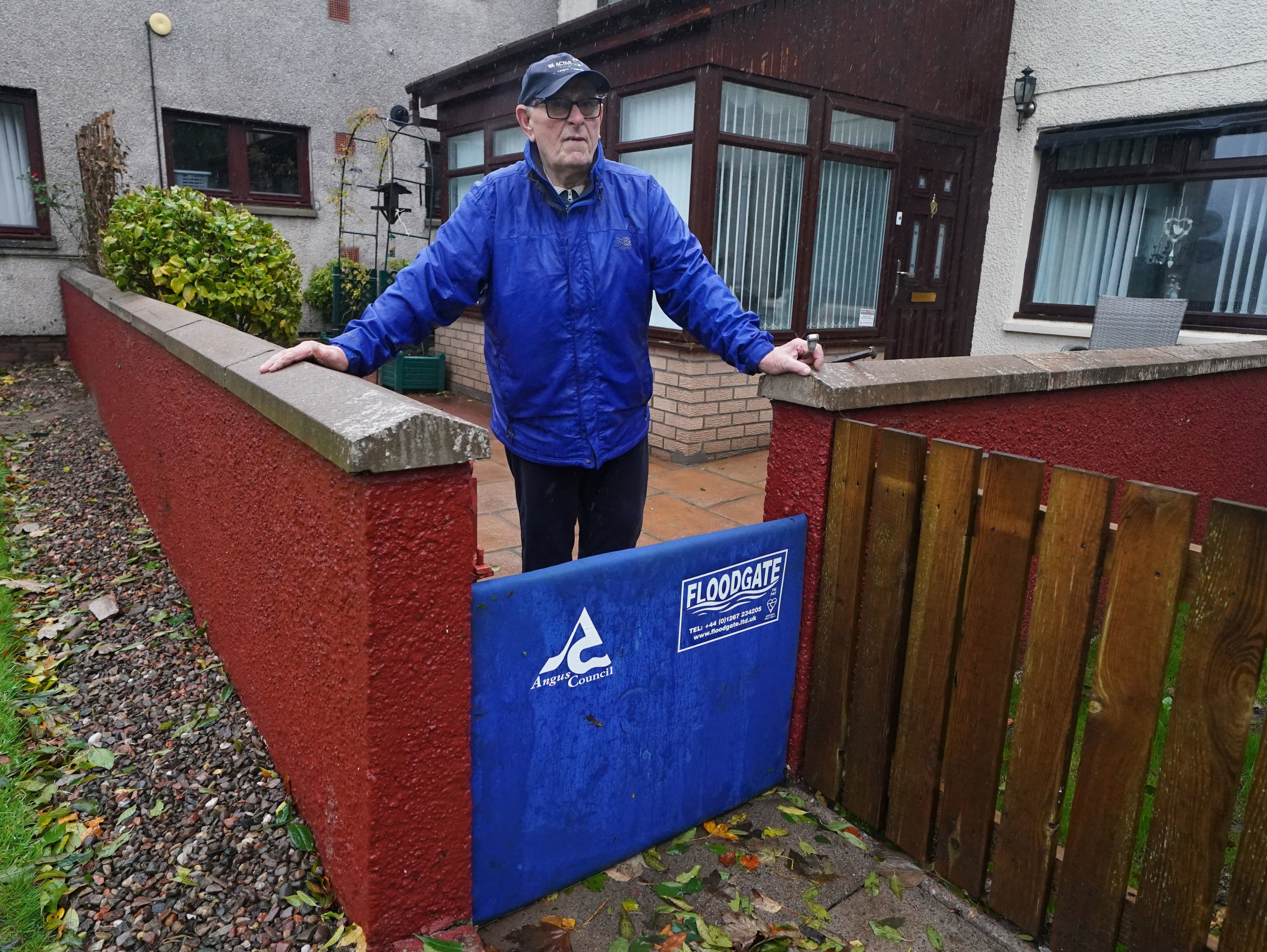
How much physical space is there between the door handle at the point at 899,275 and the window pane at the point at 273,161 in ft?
26.5

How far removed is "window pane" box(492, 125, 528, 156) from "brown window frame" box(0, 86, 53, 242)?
5.48 metres

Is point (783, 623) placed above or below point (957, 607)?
below

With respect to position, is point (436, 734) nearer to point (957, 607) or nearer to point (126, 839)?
point (126, 839)

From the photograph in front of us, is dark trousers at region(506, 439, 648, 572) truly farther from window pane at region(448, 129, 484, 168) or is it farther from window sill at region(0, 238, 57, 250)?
→ window sill at region(0, 238, 57, 250)

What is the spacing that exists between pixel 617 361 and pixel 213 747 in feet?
6.06

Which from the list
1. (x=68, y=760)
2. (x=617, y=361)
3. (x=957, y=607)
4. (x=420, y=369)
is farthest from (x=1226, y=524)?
(x=420, y=369)

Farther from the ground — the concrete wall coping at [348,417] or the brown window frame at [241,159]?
the brown window frame at [241,159]

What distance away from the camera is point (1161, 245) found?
803 centimetres

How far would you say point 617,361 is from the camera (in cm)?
259

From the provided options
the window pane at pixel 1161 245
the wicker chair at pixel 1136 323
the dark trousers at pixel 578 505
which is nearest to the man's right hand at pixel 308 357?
the dark trousers at pixel 578 505

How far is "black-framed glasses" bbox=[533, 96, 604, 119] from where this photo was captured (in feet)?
7.92

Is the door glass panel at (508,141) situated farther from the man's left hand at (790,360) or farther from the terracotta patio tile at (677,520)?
the man's left hand at (790,360)

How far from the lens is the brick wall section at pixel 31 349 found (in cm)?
1016

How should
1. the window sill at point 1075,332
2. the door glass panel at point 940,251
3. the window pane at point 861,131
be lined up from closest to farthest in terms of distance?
the window pane at point 861,131 < the window sill at point 1075,332 < the door glass panel at point 940,251
